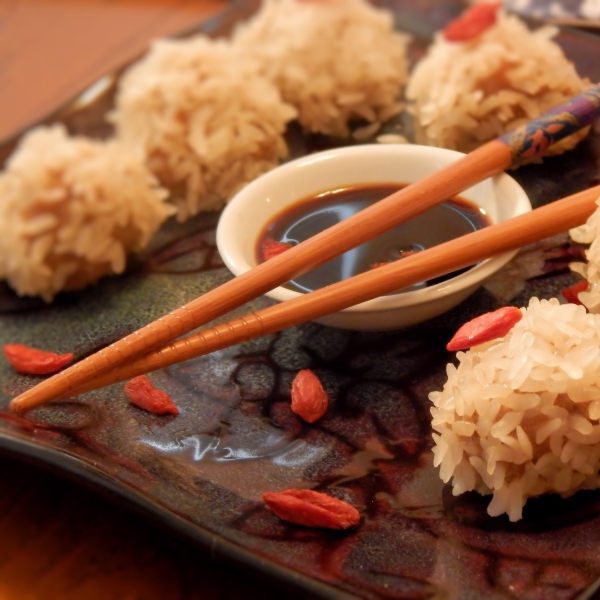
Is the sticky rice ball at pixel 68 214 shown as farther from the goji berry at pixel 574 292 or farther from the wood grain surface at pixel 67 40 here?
the wood grain surface at pixel 67 40

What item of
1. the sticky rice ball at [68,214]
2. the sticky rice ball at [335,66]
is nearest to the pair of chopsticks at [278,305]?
the sticky rice ball at [68,214]

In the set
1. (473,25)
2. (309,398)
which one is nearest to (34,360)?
(309,398)

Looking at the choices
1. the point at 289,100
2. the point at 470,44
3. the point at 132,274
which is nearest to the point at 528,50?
the point at 470,44

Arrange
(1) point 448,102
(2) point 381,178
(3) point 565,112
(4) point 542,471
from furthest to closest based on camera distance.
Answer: (1) point 448,102 → (2) point 381,178 → (3) point 565,112 → (4) point 542,471

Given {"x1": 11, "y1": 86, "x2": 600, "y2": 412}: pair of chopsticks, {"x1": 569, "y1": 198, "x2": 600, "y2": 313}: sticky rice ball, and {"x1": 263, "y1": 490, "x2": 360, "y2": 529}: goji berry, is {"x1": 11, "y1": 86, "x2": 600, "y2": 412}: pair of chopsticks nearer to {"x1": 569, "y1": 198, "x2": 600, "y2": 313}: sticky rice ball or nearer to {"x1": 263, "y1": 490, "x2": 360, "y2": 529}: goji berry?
{"x1": 569, "y1": 198, "x2": 600, "y2": 313}: sticky rice ball

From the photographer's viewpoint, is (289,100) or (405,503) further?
(289,100)

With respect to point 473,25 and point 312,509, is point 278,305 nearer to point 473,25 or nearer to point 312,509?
point 312,509

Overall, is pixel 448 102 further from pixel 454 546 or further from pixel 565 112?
pixel 454 546

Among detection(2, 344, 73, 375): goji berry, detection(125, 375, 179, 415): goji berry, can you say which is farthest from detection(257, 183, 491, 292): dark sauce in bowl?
detection(2, 344, 73, 375): goji berry
